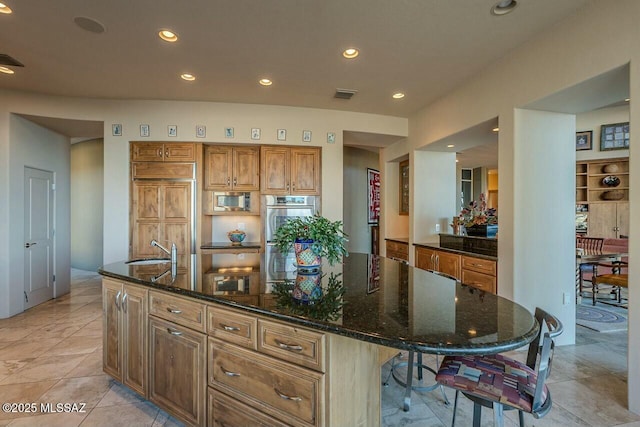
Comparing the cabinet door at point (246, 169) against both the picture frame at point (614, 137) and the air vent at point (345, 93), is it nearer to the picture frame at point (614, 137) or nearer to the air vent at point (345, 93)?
the air vent at point (345, 93)

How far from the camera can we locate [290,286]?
69.6 inches

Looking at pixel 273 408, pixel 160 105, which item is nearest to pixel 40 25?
pixel 160 105

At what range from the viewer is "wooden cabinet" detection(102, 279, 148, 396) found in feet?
6.56

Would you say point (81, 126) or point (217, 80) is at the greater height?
point (217, 80)

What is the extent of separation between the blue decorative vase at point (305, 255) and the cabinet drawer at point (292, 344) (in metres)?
0.66

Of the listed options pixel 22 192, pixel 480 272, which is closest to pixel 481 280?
pixel 480 272

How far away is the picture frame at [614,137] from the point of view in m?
6.25

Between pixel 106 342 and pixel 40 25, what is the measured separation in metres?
2.59

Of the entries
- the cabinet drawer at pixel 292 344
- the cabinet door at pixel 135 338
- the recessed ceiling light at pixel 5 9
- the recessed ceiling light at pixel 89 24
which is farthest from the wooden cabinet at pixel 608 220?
the recessed ceiling light at pixel 5 9

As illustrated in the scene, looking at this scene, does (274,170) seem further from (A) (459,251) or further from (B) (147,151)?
(A) (459,251)

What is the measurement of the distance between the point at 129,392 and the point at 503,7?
397cm

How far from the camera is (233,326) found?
60.0 inches

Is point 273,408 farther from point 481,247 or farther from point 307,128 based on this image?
point 307,128

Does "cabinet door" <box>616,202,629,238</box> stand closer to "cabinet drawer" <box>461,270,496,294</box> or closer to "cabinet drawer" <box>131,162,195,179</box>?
"cabinet drawer" <box>461,270,496,294</box>
